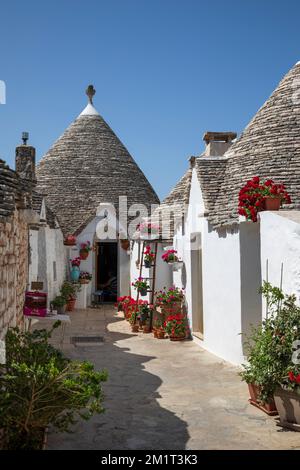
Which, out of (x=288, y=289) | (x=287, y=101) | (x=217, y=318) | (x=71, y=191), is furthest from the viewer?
(x=71, y=191)

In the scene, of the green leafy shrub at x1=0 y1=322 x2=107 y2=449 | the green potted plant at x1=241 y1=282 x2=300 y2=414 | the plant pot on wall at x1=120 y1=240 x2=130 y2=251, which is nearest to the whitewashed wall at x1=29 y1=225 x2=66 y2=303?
the plant pot on wall at x1=120 y1=240 x2=130 y2=251

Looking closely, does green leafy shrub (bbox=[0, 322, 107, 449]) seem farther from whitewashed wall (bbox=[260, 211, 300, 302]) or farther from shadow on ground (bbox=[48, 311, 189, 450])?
whitewashed wall (bbox=[260, 211, 300, 302])

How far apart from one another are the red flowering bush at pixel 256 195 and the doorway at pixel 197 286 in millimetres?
3814

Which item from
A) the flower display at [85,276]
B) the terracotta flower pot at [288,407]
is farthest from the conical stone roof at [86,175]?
the terracotta flower pot at [288,407]

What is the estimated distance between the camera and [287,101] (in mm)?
11164

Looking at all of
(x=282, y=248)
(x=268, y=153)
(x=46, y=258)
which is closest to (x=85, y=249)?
(x=46, y=258)

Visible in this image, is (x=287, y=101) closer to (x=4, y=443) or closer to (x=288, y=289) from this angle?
(x=288, y=289)

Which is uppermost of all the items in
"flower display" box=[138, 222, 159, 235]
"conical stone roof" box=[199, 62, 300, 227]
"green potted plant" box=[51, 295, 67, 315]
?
"conical stone roof" box=[199, 62, 300, 227]

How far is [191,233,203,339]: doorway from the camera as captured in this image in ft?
39.3

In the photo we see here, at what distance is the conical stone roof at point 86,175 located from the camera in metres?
20.5

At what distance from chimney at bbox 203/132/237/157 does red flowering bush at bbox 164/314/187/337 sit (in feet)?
16.5

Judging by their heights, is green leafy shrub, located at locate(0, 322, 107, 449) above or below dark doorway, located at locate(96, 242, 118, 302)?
below

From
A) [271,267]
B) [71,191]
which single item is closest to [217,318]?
[271,267]

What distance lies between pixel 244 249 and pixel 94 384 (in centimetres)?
475
